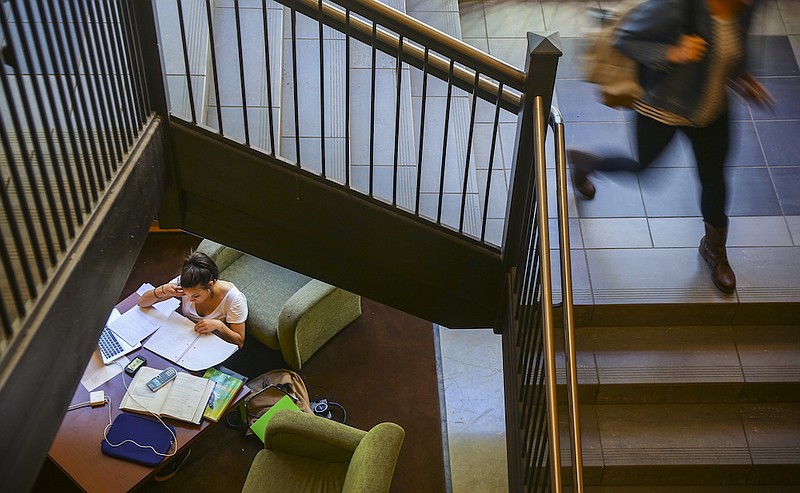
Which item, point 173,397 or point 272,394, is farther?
point 272,394

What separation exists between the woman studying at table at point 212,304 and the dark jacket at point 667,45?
284 centimetres

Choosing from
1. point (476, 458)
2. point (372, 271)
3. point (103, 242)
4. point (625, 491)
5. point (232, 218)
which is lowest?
point (476, 458)

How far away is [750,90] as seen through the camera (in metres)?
2.95

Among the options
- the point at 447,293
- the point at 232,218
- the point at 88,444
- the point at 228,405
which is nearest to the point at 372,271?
the point at 447,293

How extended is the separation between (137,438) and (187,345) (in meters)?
0.64

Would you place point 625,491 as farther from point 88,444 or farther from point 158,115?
point 88,444

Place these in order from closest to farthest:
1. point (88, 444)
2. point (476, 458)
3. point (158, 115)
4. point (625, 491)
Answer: point (158, 115), point (625, 491), point (88, 444), point (476, 458)

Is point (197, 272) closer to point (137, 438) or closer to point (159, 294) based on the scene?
point (159, 294)

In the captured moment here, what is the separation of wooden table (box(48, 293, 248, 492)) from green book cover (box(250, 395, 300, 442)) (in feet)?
0.72

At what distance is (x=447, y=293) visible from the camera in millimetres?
3387

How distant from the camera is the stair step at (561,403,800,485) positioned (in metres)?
3.24

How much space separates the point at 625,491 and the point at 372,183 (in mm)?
1514

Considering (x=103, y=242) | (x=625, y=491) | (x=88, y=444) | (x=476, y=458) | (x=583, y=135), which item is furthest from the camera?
(x=476, y=458)

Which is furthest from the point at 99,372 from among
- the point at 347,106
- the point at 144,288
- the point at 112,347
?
the point at 347,106
